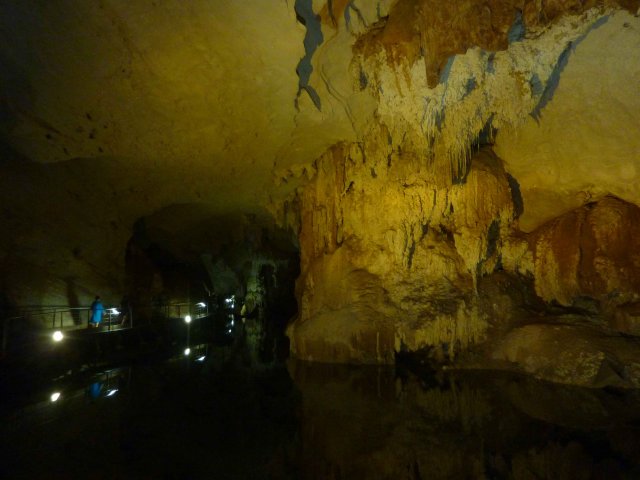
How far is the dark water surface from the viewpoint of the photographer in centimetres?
381

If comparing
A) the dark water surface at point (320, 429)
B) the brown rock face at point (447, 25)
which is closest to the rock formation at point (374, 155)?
the brown rock face at point (447, 25)

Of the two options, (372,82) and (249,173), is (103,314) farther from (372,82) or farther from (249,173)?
(372,82)

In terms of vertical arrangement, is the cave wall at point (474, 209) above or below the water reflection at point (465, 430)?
above

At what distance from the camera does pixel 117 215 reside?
11086 mm

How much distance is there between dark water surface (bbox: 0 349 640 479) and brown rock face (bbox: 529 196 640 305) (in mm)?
2133

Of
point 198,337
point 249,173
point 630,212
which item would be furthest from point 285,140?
point 198,337

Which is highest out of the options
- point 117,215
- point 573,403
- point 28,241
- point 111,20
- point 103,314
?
point 111,20

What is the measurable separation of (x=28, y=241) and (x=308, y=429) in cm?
830

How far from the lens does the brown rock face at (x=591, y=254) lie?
25.1 feet

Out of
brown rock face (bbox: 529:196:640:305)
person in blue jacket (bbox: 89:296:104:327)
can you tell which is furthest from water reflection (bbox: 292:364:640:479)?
person in blue jacket (bbox: 89:296:104:327)

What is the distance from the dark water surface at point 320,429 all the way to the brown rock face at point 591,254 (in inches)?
84.0

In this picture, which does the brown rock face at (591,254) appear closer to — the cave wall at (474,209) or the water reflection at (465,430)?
the cave wall at (474,209)

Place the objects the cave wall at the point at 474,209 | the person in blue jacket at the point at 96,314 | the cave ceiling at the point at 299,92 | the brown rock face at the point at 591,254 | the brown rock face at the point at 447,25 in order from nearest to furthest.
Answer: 1. the brown rock face at the point at 447,25
2. the cave ceiling at the point at 299,92
3. the cave wall at the point at 474,209
4. the brown rock face at the point at 591,254
5. the person in blue jacket at the point at 96,314

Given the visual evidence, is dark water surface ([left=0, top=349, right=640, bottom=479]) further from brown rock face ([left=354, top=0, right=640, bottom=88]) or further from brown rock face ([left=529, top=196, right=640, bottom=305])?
brown rock face ([left=354, top=0, right=640, bottom=88])
